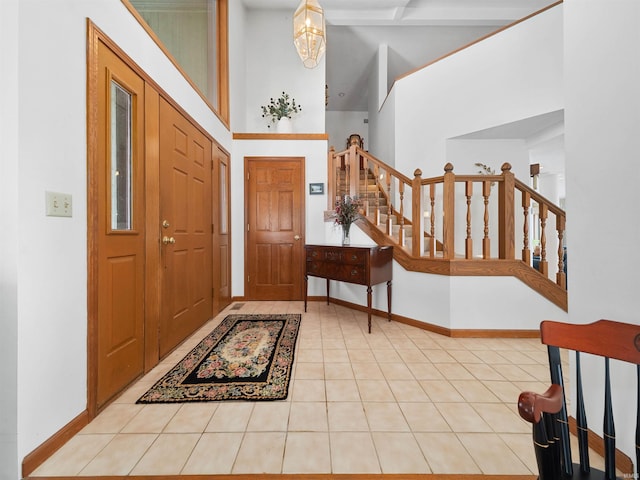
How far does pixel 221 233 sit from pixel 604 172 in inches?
138

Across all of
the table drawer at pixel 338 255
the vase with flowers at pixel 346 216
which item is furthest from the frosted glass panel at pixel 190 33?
the table drawer at pixel 338 255

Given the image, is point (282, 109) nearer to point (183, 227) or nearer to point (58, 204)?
point (183, 227)

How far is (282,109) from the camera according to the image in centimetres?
440

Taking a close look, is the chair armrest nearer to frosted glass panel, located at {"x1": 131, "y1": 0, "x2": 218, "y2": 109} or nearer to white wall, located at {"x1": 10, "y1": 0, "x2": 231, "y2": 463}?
white wall, located at {"x1": 10, "y1": 0, "x2": 231, "y2": 463}

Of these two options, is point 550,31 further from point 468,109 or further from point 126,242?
point 126,242

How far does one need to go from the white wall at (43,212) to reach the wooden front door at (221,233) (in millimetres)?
1895

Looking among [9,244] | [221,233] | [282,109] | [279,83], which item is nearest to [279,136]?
[282,109]

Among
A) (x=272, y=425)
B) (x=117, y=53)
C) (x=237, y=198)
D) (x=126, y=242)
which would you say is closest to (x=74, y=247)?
(x=126, y=242)

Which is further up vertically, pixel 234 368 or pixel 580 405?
pixel 580 405

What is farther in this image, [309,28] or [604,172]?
[309,28]

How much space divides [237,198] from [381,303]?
2.48 m

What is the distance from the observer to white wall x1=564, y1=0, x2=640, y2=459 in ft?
3.72

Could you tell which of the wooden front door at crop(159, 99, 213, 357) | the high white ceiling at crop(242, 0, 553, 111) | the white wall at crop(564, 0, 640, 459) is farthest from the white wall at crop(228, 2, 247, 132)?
the white wall at crop(564, 0, 640, 459)

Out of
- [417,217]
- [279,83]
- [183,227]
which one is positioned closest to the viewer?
[183,227]
